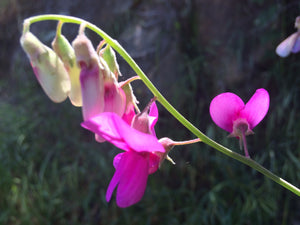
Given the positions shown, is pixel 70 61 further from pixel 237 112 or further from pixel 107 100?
pixel 237 112

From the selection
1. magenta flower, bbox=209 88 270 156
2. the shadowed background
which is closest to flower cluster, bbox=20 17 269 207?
magenta flower, bbox=209 88 270 156

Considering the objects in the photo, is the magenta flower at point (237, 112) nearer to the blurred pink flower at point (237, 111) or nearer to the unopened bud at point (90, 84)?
the blurred pink flower at point (237, 111)

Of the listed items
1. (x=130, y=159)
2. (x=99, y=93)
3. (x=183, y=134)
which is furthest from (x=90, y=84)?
(x=183, y=134)

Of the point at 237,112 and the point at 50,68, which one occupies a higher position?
the point at 50,68

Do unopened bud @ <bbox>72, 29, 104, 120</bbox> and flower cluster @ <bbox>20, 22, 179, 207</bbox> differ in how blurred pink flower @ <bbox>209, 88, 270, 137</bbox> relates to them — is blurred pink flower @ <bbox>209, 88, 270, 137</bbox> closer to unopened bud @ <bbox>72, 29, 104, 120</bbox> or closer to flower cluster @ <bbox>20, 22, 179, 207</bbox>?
flower cluster @ <bbox>20, 22, 179, 207</bbox>

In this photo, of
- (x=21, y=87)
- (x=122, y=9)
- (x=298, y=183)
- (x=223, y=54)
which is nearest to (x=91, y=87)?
(x=298, y=183)

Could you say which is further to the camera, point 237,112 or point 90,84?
point 237,112

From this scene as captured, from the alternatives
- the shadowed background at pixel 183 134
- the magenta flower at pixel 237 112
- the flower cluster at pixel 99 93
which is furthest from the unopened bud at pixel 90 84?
the shadowed background at pixel 183 134
